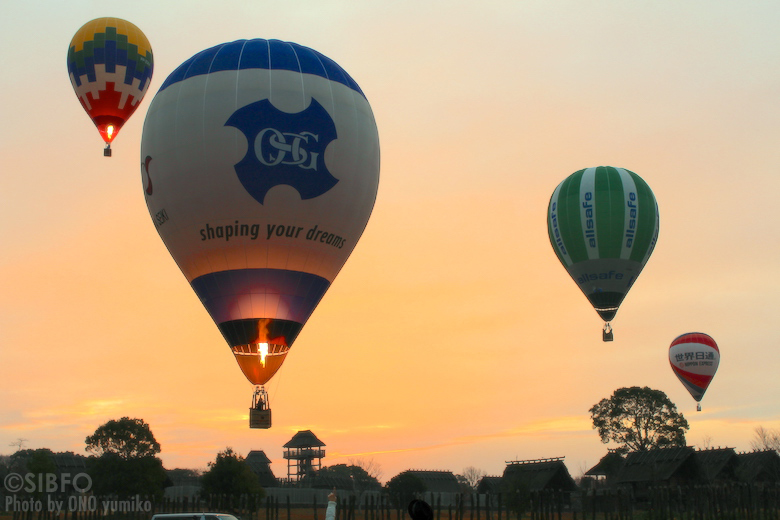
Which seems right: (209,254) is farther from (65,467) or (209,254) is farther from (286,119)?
(65,467)

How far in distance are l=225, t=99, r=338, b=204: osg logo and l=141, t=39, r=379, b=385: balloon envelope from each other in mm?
33

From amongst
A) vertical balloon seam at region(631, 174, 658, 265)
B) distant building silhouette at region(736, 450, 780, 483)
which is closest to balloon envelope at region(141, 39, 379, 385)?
vertical balloon seam at region(631, 174, 658, 265)

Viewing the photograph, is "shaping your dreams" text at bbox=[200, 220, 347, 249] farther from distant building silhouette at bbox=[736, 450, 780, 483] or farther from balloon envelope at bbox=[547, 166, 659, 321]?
distant building silhouette at bbox=[736, 450, 780, 483]

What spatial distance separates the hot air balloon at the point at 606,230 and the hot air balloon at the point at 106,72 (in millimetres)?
24178

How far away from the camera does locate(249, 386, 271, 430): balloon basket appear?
28.3 m

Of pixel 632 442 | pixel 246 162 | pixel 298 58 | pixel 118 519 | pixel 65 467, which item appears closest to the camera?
pixel 246 162

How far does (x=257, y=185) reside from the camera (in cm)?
2784

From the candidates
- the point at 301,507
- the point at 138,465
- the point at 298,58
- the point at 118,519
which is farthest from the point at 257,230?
the point at 301,507

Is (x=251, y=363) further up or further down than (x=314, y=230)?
further down

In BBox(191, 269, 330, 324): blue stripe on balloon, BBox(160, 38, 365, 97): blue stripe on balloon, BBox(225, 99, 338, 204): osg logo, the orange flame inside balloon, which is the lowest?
the orange flame inside balloon

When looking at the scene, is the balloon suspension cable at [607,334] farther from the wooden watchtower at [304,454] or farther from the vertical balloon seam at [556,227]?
the wooden watchtower at [304,454]

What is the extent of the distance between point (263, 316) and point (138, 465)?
32728 mm

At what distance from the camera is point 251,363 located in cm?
2872

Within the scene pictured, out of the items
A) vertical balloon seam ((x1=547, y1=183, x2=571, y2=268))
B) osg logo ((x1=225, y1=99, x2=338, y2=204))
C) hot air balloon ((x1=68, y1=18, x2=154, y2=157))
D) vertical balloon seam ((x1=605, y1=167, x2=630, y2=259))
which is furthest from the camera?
hot air balloon ((x1=68, y1=18, x2=154, y2=157))
